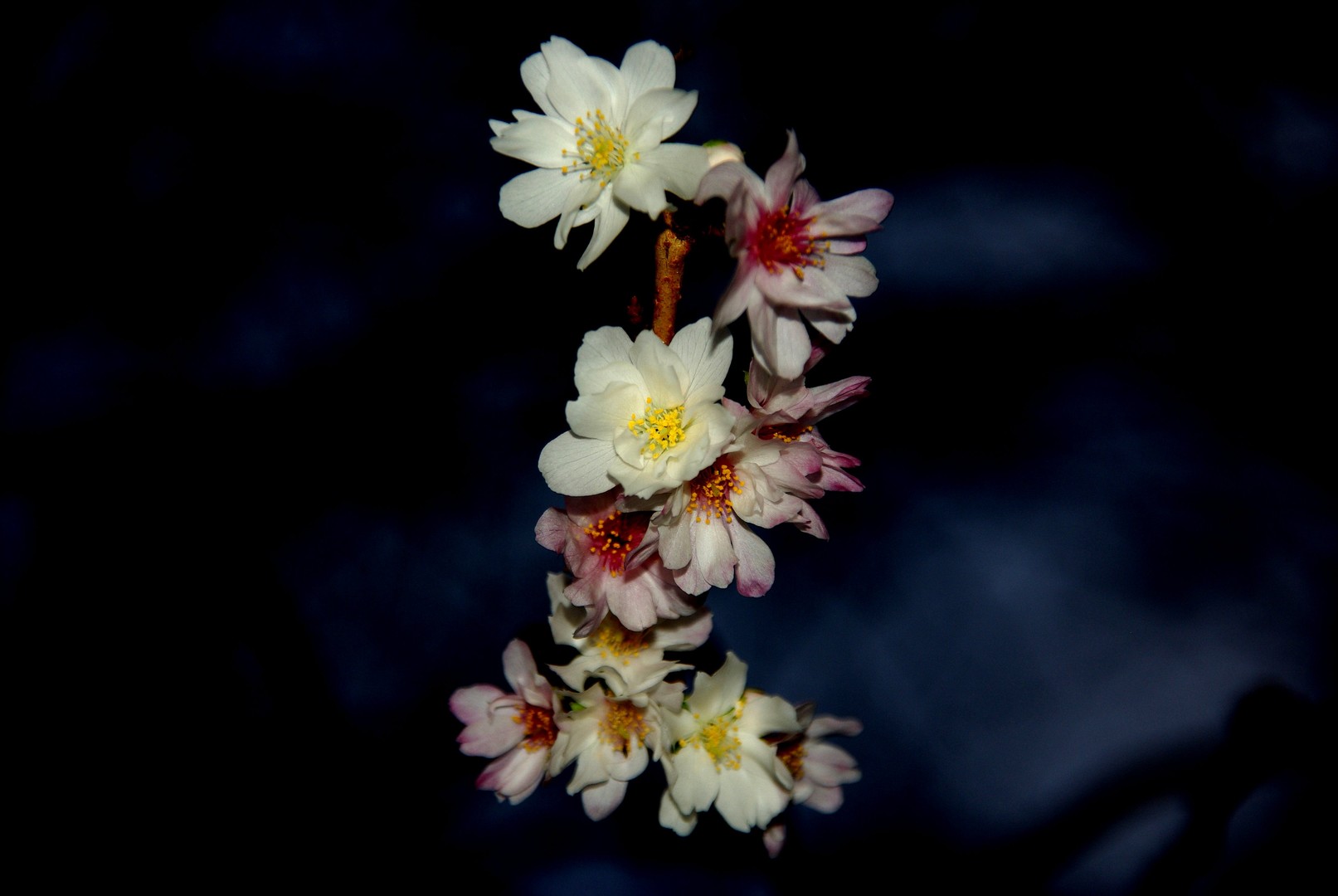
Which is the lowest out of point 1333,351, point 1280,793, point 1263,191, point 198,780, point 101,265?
point 1280,793

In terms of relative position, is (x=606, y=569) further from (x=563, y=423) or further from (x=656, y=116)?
(x=563, y=423)

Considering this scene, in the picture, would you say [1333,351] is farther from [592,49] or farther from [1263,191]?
[592,49]

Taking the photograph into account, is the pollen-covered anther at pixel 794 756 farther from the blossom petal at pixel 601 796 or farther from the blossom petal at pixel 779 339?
the blossom petal at pixel 779 339

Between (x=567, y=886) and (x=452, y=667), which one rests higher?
(x=452, y=667)

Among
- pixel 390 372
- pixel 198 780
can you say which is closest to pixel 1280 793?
pixel 390 372

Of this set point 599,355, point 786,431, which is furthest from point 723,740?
point 599,355

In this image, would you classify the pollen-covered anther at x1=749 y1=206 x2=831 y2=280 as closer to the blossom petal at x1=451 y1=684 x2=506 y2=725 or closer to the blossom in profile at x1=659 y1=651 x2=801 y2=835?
the blossom in profile at x1=659 y1=651 x2=801 y2=835

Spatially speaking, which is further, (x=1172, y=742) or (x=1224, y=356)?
(x=1224, y=356)
